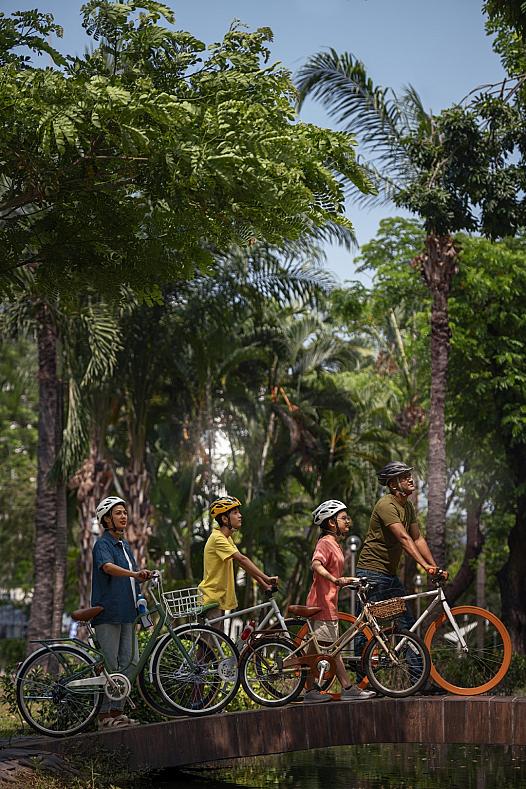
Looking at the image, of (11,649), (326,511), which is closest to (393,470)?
(326,511)

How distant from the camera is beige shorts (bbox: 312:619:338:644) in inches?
398

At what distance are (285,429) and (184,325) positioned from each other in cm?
759

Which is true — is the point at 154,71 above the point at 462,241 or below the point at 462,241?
below

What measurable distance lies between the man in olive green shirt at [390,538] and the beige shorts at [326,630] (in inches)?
9.7

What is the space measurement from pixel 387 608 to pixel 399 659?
461mm

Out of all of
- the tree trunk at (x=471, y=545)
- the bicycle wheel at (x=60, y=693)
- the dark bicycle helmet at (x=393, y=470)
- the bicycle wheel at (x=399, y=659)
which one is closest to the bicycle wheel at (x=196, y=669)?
the bicycle wheel at (x=60, y=693)

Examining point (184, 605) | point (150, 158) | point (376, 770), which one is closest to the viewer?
point (150, 158)

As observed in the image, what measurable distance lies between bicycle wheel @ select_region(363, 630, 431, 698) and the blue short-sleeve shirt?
210 cm

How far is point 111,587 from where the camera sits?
9.79 m

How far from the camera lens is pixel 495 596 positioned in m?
40.4

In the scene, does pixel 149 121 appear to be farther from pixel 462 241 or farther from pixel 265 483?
pixel 265 483

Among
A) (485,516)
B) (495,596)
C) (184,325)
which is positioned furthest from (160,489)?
(495,596)

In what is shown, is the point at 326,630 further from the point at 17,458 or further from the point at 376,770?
Answer: the point at 17,458

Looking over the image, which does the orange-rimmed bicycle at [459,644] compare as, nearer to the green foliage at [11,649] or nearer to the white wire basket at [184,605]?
the white wire basket at [184,605]
